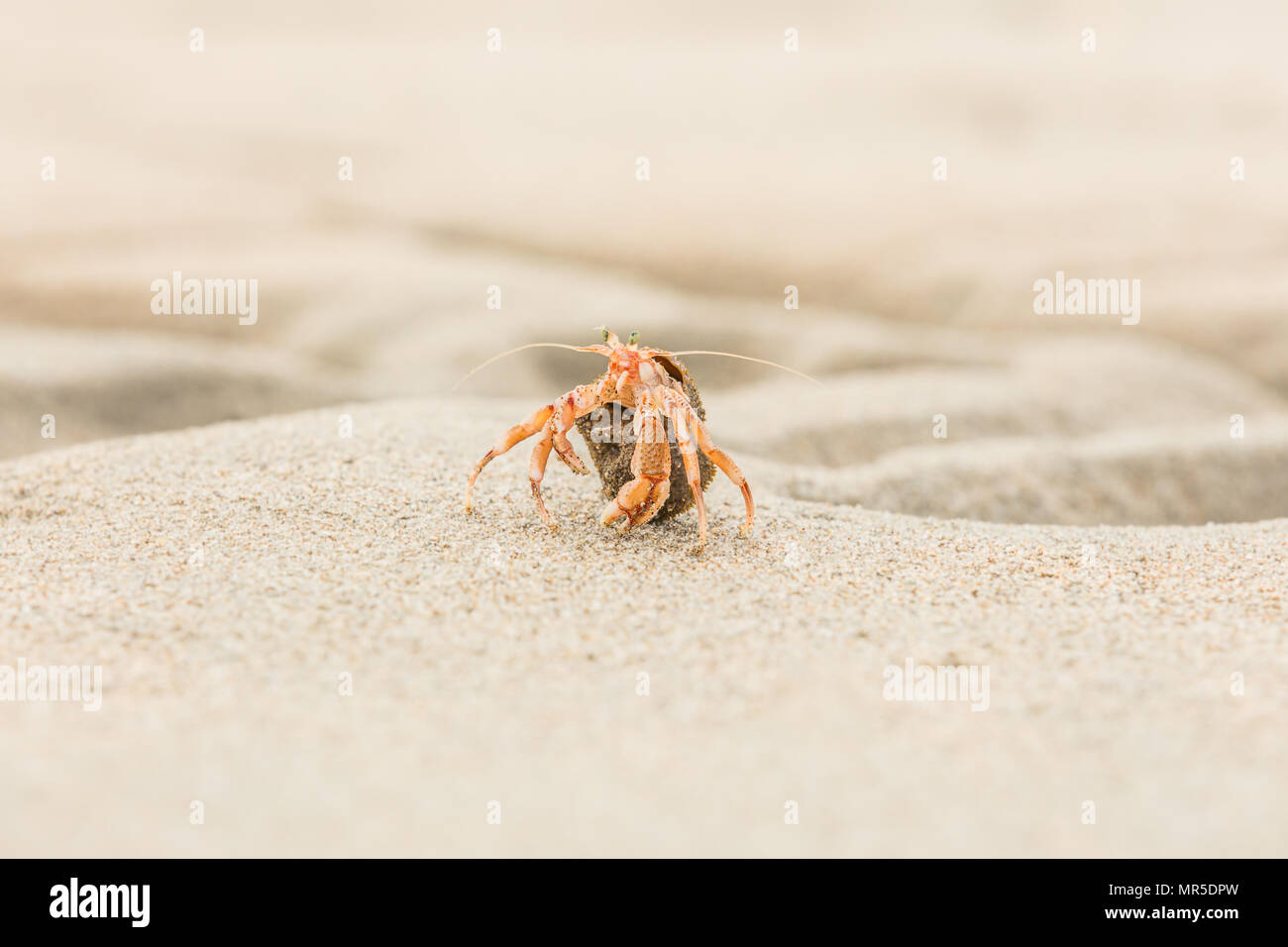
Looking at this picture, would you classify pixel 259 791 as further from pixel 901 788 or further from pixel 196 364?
pixel 196 364

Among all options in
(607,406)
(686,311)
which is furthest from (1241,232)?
(607,406)

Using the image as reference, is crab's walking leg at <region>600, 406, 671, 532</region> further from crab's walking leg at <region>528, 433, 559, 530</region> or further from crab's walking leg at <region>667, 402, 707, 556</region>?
→ crab's walking leg at <region>528, 433, 559, 530</region>

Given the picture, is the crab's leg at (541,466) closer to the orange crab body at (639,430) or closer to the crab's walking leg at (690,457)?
the orange crab body at (639,430)

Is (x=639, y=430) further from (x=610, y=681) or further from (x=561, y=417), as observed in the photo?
(x=610, y=681)

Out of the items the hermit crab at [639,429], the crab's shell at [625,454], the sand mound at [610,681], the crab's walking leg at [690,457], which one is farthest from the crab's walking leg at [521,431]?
the crab's walking leg at [690,457]

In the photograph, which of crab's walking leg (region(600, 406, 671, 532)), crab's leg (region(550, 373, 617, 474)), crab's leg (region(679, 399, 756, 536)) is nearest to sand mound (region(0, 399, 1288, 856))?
crab's walking leg (region(600, 406, 671, 532))
